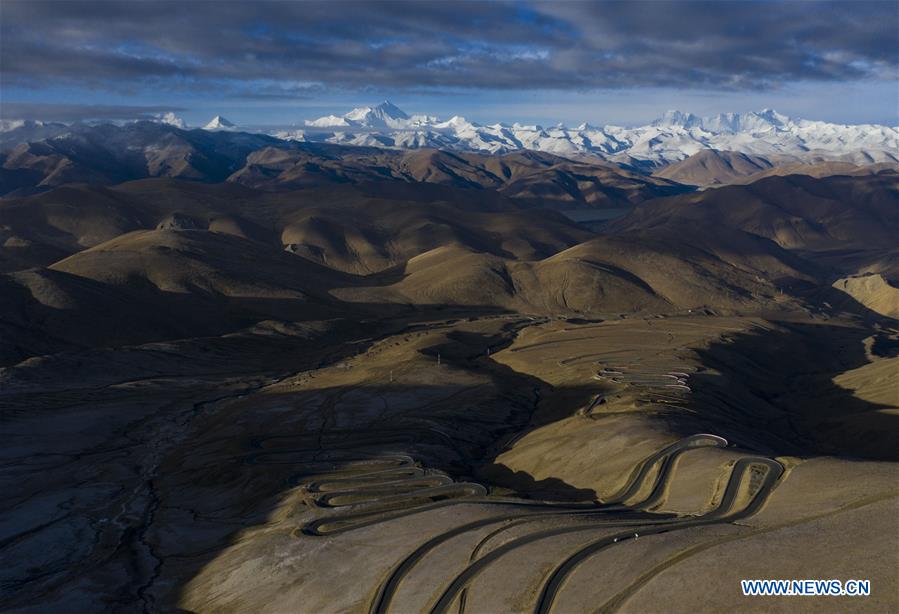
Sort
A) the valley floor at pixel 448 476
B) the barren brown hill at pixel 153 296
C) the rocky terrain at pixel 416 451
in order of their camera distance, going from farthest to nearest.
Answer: the barren brown hill at pixel 153 296
the rocky terrain at pixel 416 451
the valley floor at pixel 448 476

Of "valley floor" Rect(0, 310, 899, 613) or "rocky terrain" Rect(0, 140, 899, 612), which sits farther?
"rocky terrain" Rect(0, 140, 899, 612)

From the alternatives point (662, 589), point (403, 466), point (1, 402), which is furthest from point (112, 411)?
point (662, 589)

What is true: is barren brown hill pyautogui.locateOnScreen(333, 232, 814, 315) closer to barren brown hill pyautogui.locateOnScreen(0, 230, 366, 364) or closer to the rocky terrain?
the rocky terrain

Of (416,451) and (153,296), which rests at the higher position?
(153,296)

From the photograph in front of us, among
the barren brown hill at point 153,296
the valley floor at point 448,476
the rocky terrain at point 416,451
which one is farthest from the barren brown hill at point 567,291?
the valley floor at point 448,476

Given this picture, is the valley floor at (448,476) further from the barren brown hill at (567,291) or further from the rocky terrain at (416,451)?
the barren brown hill at (567,291)

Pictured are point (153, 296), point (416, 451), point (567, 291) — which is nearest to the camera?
point (416, 451)

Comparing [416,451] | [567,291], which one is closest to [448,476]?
[416,451]

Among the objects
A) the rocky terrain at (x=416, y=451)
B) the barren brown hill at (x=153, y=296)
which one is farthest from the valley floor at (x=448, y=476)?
the barren brown hill at (x=153, y=296)

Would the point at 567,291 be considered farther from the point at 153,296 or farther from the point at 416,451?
the point at 416,451

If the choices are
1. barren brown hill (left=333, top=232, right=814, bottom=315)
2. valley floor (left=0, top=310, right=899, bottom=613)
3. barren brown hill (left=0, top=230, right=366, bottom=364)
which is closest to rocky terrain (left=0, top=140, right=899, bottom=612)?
valley floor (left=0, top=310, right=899, bottom=613)

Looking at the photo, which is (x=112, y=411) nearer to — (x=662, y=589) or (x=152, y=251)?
(x=662, y=589)

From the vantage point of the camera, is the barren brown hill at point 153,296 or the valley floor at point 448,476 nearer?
the valley floor at point 448,476

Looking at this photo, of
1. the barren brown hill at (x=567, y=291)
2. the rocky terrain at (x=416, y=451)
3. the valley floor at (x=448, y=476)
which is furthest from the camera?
the barren brown hill at (x=567, y=291)
